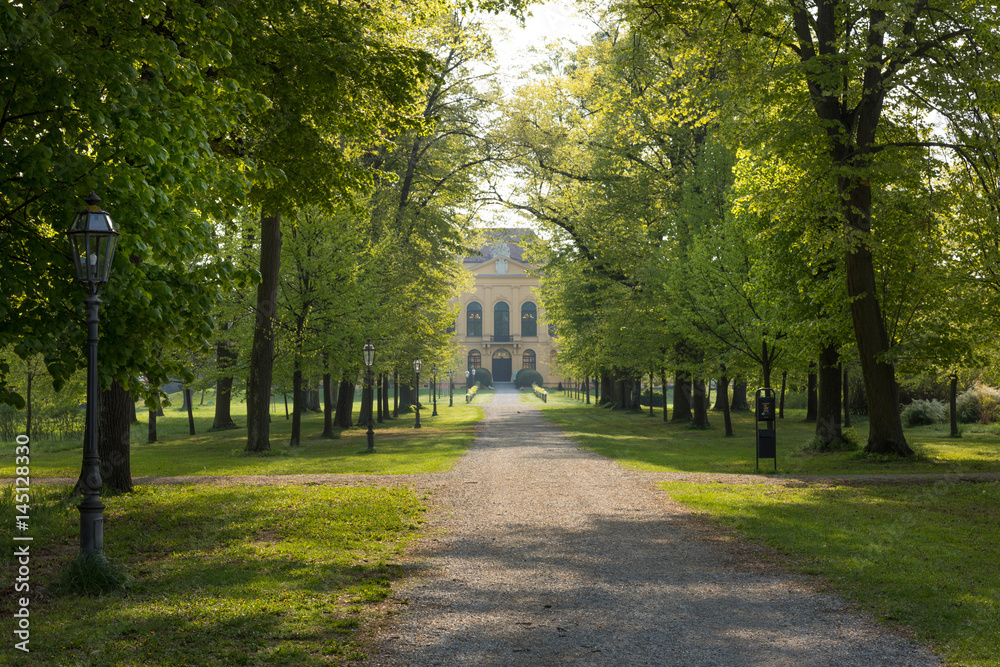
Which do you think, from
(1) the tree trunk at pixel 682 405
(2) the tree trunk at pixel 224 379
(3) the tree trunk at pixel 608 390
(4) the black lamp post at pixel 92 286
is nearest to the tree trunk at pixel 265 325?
(2) the tree trunk at pixel 224 379

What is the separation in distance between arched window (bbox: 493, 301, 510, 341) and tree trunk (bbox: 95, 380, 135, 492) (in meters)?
88.3

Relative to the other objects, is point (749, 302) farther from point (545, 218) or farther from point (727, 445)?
point (545, 218)

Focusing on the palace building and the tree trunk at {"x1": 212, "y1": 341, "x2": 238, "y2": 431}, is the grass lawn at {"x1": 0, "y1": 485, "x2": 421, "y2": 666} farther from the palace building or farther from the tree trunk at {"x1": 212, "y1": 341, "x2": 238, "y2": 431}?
the palace building

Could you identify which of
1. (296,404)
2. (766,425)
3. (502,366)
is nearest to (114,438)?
(296,404)

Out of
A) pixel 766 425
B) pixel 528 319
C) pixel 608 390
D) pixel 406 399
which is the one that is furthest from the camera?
pixel 528 319

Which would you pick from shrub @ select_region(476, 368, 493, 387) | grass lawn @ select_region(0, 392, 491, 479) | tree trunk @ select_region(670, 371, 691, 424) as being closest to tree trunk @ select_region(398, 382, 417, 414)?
grass lawn @ select_region(0, 392, 491, 479)

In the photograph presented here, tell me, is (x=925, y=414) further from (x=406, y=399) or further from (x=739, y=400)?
(x=406, y=399)

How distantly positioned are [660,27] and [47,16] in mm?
10838

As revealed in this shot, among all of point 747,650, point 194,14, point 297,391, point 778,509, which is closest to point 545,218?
point 297,391

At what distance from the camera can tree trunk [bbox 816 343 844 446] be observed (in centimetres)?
1845

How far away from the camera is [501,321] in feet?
329

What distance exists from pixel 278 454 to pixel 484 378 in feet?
259

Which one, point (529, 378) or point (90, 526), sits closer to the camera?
point (90, 526)

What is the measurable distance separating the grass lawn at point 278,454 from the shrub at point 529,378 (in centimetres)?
6293
